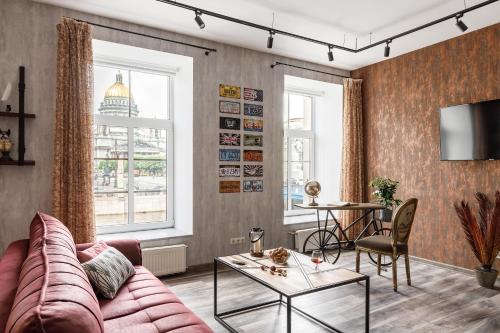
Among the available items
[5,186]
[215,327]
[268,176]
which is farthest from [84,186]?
[268,176]

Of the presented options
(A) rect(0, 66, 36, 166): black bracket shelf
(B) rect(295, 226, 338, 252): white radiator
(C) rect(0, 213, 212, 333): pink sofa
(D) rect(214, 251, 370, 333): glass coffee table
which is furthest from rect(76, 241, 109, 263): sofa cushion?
(B) rect(295, 226, 338, 252): white radiator

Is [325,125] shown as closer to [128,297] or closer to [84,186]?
[84,186]

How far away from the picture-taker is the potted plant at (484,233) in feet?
12.4

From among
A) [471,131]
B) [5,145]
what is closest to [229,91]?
[5,145]

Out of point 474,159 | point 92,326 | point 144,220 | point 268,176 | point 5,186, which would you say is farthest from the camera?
point 268,176

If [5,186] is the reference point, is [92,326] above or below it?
below

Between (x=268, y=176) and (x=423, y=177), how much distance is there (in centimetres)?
214

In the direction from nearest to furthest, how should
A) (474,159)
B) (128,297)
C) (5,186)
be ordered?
(128,297) < (5,186) < (474,159)

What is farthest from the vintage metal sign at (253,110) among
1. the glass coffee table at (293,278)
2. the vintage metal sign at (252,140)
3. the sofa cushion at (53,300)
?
the sofa cushion at (53,300)

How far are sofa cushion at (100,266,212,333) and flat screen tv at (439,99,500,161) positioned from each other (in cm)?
378

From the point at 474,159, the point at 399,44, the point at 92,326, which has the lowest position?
the point at 92,326

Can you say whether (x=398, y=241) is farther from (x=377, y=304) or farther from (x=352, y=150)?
(x=352, y=150)

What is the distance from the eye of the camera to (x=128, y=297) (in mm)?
2293

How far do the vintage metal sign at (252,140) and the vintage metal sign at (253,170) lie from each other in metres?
0.31
